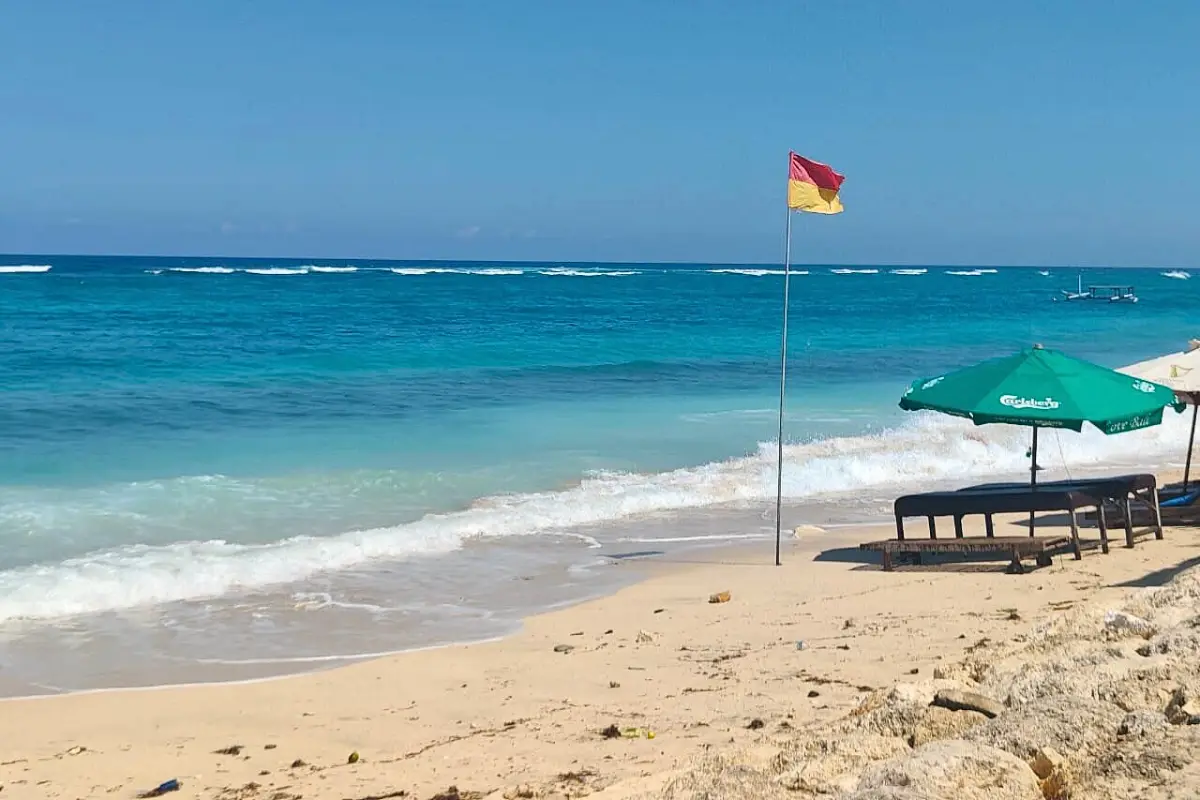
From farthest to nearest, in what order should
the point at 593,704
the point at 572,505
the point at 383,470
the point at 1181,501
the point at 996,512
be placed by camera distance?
1. the point at 383,470
2. the point at 572,505
3. the point at 1181,501
4. the point at 996,512
5. the point at 593,704

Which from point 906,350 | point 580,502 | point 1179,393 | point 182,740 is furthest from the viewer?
point 906,350

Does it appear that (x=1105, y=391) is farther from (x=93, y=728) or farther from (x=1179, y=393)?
(x=93, y=728)

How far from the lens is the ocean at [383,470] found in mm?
9578

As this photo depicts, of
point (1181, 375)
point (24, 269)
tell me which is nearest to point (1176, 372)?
point (1181, 375)

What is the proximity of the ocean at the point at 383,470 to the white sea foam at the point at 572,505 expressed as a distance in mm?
41

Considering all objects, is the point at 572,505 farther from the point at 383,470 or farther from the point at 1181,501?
the point at 1181,501

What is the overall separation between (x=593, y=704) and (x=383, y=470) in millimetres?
9707

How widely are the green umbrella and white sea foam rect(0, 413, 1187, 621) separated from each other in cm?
461

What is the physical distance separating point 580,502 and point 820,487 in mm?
3709

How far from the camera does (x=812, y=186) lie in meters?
10.6

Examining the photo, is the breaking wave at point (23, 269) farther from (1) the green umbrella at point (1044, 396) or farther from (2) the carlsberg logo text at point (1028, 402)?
(2) the carlsberg logo text at point (1028, 402)

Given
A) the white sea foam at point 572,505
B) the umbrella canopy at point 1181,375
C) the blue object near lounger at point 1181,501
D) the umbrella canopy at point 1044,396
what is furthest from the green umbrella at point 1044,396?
the white sea foam at point 572,505

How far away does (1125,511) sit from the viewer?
35.9 ft

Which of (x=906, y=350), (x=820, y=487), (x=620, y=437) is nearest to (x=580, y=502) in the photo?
(x=820, y=487)
